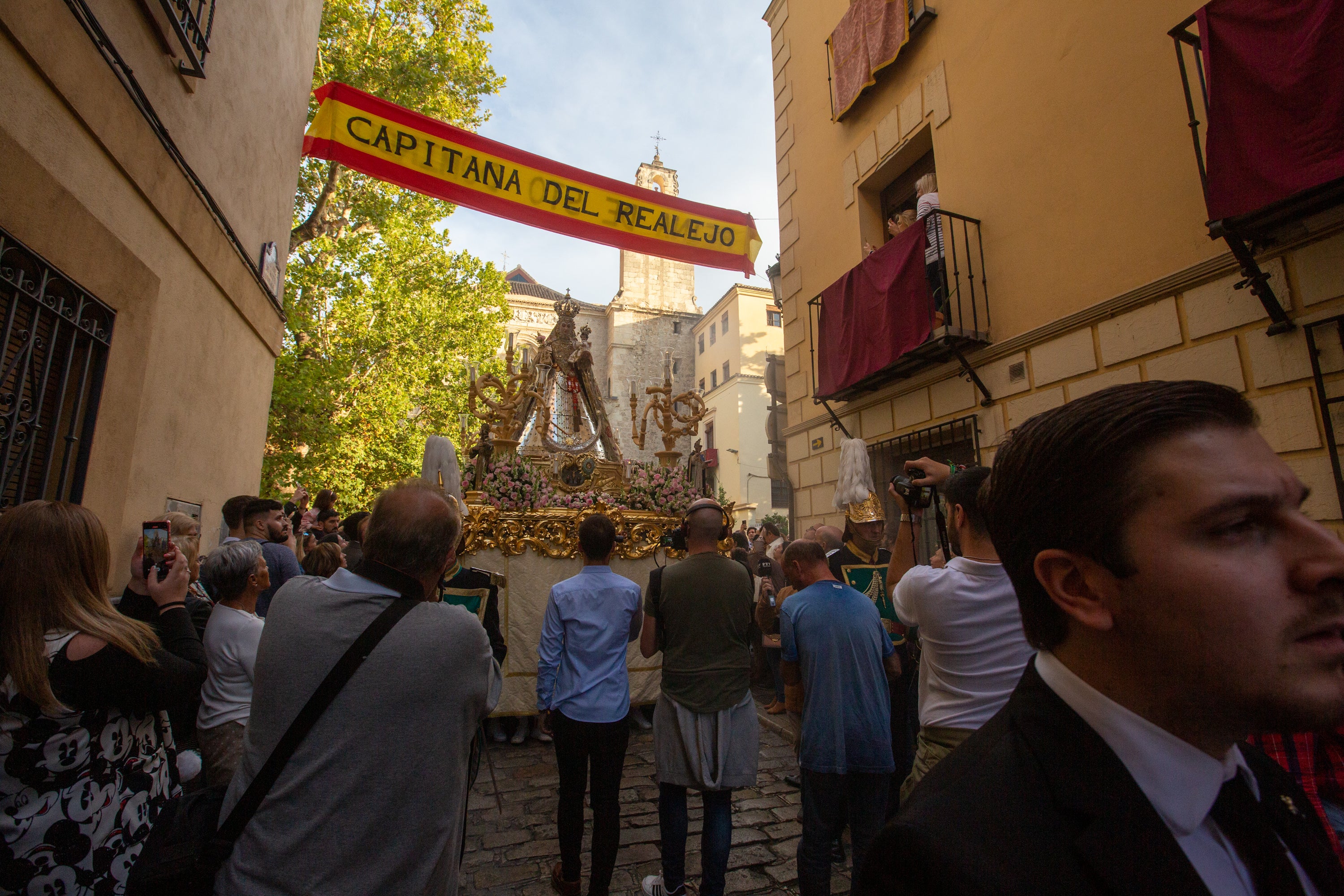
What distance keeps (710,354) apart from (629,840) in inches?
1223

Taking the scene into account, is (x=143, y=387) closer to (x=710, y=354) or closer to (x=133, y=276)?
(x=133, y=276)

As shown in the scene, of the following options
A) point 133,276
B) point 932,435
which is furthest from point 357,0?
point 932,435

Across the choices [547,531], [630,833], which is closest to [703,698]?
[630,833]

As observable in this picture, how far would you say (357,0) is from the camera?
46.5 ft

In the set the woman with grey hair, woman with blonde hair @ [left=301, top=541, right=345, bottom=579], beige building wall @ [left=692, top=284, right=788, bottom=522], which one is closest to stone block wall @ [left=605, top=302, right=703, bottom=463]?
beige building wall @ [left=692, top=284, right=788, bottom=522]

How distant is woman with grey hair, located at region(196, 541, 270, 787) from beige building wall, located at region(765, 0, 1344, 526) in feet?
17.1

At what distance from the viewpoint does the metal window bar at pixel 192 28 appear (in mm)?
4023

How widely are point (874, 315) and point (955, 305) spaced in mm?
818

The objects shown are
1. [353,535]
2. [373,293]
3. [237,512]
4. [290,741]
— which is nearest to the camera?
[290,741]

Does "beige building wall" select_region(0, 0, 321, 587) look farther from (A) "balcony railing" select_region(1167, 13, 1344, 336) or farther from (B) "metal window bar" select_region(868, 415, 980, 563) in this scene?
(A) "balcony railing" select_region(1167, 13, 1344, 336)

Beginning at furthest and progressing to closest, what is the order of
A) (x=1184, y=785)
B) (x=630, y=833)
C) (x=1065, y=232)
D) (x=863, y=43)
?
(x=863, y=43)
(x=1065, y=232)
(x=630, y=833)
(x=1184, y=785)

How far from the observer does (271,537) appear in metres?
4.59

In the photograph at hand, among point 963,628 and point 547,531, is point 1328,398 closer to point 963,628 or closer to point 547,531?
point 963,628

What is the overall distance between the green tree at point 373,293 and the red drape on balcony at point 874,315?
1046cm
